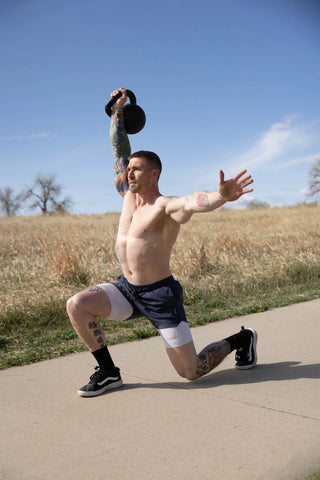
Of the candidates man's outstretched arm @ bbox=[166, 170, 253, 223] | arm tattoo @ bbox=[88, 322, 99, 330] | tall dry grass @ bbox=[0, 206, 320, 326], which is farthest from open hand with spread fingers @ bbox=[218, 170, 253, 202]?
tall dry grass @ bbox=[0, 206, 320, 326]

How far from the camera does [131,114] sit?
14.5 ft

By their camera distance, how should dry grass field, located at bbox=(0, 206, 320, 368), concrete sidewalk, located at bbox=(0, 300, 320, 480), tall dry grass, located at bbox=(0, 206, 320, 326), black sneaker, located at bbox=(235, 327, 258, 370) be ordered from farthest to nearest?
1. tall dry grass, located at bbox=(0, 206, 320, 326)
2. dry grass field, located at bbox=(0, 206, 320, 368)
3. black sneaker, located at bbox=(235, 327, 258, 370)
4. concrete sidewalk, located at bbox=(0, 300, 320, 480)

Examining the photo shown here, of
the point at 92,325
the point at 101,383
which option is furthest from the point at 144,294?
the point at 101,383

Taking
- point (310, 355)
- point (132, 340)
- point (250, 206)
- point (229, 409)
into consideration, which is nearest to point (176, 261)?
point (132, 340)

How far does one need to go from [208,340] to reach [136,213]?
1896 mm

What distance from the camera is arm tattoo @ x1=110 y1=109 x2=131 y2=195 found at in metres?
4.25

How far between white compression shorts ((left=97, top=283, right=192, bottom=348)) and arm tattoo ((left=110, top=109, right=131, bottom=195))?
3.00 feet

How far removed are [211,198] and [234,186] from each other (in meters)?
0.17

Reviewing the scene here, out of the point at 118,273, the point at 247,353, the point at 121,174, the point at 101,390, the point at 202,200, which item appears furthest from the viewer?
the point at 118,273

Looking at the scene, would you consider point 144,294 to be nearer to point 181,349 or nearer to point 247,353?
point 181,349

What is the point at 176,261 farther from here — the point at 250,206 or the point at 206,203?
Result: the point at 250,206

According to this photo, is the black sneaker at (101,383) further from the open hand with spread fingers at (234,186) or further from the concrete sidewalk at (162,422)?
the open hand with spread fingers at (234,186)

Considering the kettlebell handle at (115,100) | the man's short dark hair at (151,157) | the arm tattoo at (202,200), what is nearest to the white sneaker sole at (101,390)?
the arm tattoo at (202,200)

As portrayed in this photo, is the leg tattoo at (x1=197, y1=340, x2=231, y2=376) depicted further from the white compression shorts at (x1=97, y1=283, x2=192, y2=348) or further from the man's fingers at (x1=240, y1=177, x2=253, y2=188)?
the man's fingers at (x1=240, y1=177, x2=253, y2=188)
